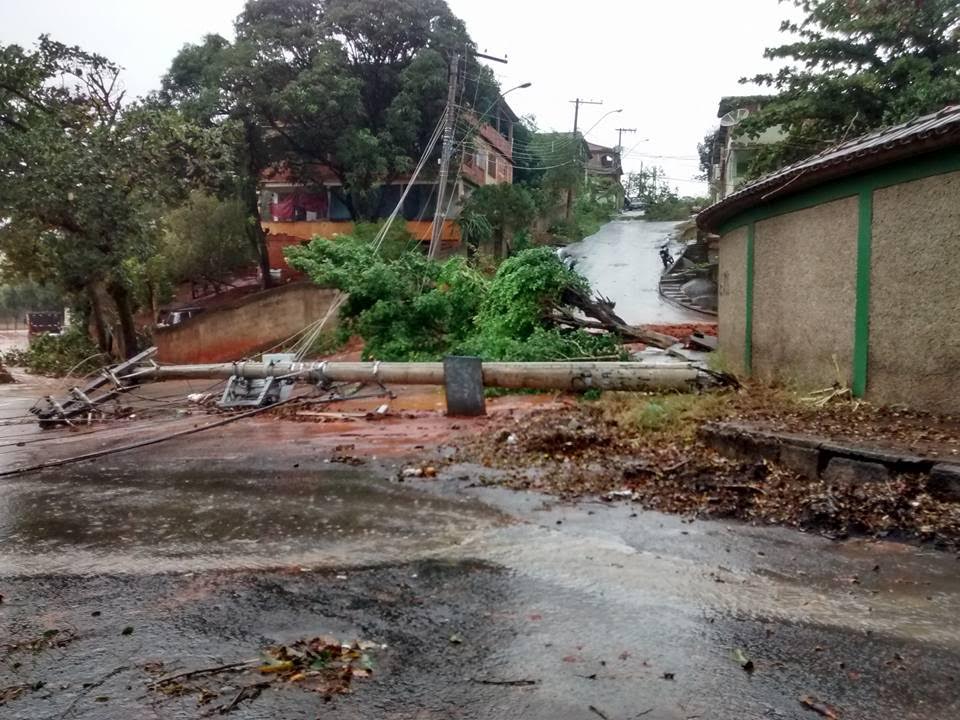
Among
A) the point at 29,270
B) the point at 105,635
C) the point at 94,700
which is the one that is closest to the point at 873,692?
the point at 94,700

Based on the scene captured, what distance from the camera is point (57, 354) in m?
29.6

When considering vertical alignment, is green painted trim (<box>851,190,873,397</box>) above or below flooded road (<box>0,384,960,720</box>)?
above

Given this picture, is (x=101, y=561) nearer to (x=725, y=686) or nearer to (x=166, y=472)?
(x=166, y=472)

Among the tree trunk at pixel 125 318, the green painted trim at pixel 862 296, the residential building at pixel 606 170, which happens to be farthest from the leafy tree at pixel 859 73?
the residential building at pixel 606 170

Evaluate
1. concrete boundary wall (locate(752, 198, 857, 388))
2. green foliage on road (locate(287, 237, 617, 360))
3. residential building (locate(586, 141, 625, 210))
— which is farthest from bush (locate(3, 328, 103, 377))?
residential building (locate(586, 141, 625, 210))

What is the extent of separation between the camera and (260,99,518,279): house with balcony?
29095 millimetres

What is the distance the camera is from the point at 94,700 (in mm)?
3496

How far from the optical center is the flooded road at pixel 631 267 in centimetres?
2503

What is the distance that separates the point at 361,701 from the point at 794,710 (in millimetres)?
1933

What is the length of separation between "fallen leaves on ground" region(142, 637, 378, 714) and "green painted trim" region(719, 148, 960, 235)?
711 centimetres

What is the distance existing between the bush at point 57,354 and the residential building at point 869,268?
978 inches

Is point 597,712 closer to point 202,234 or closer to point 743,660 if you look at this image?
point 743,660

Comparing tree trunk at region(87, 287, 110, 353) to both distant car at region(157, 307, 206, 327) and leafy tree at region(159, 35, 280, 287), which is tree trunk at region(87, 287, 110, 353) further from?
leafy tree at region(159, 35, 280, 287)

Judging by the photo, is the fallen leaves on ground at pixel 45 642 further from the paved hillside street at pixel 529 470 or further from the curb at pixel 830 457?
the curb at pixel 830 457
